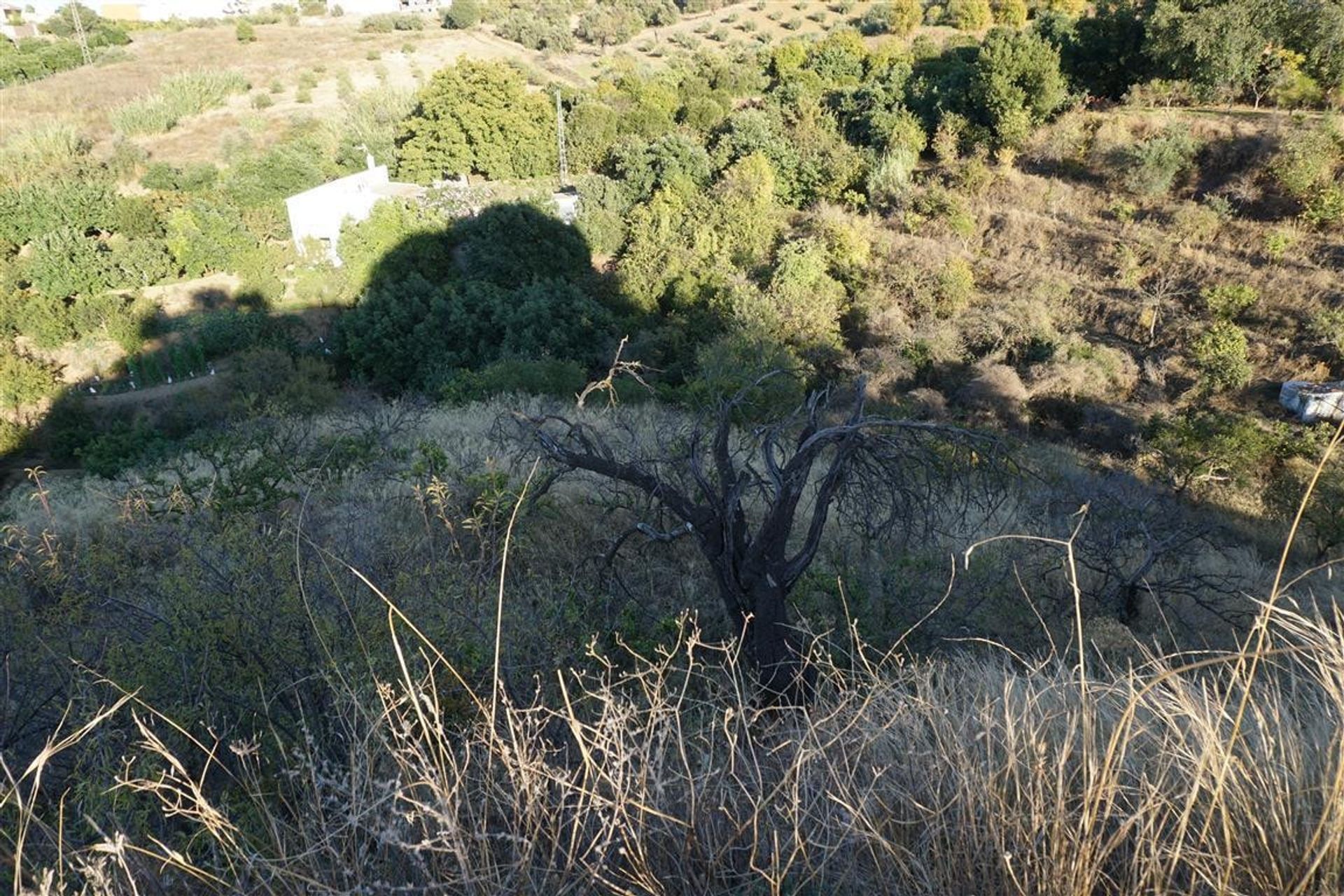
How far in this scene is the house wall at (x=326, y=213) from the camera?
17328 mm

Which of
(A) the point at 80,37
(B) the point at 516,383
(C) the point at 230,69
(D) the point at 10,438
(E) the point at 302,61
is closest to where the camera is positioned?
(B) the point at 516,383

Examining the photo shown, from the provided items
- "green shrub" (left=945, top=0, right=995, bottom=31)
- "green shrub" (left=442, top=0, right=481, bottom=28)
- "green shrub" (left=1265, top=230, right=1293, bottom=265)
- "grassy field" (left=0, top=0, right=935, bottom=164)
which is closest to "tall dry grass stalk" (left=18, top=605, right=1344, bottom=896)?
"green shrub" (left=1265, top=230, right=1293, bottom=265)

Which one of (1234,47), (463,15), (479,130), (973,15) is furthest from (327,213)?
(463,15)

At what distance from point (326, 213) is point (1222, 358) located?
706 inches

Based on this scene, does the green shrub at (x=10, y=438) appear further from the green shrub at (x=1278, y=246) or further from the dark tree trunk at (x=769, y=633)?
the green shrub at (x=1278, y=246)

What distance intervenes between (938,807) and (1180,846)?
40 centimetres

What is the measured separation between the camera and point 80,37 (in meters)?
31.2

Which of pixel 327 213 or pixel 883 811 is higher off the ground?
pixel 883 811

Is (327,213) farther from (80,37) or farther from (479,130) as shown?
(80,37)

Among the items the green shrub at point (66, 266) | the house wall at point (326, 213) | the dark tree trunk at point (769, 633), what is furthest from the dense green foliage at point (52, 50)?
the dark tree trunk at point (769, 633)

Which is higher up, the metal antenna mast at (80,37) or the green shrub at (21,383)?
the metal antenna mast at (80,37)

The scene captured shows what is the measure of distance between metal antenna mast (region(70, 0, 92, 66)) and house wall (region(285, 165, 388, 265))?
21.3m

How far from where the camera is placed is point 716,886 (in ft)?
4.92

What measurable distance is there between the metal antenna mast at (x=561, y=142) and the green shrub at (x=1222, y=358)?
14.9 m
